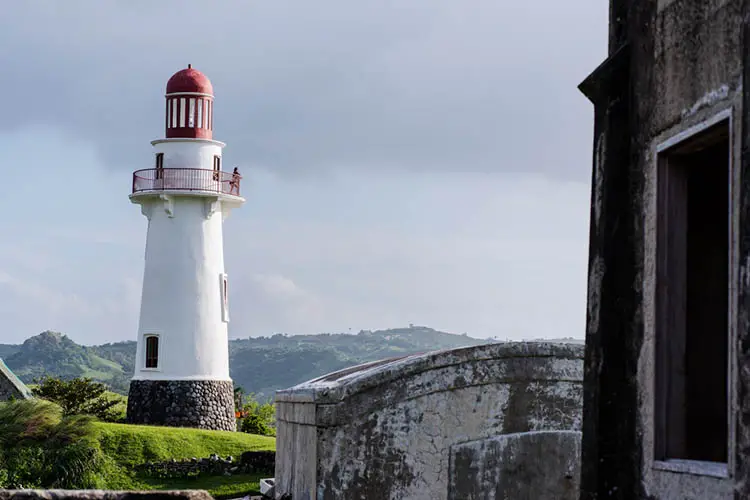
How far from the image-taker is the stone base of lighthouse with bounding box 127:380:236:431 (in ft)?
113

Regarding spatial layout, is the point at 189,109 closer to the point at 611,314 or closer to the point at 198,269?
the point at 198,269

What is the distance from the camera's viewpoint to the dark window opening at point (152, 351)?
1388 inches

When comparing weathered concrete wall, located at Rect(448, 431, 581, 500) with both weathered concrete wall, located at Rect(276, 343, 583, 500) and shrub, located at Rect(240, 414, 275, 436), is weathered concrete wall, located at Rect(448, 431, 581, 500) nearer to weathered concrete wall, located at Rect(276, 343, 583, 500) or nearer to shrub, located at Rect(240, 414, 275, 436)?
weathered concrete wall, located at Rect(276, 343, 583, 500)

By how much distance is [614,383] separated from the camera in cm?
746

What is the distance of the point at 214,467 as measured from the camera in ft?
89.1

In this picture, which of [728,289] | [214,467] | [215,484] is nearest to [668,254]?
[728,289]

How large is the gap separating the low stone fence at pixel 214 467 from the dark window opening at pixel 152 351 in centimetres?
793

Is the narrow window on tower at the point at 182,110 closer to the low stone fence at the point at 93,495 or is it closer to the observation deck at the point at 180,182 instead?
the observation deck at the point at 180,182

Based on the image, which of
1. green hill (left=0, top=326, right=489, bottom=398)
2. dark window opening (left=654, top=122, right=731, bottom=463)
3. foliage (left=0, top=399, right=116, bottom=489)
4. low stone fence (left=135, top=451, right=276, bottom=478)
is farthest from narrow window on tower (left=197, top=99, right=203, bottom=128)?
green hill (left=0, top=326, right=489, bottom=398)

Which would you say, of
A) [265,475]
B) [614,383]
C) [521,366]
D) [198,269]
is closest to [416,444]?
[521,366]

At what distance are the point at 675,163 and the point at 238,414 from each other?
31158mm

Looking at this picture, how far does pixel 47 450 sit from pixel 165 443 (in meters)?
5.46

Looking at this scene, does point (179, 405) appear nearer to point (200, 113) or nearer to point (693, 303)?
point (200, 113)

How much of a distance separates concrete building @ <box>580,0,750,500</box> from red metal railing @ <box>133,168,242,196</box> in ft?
92.3
